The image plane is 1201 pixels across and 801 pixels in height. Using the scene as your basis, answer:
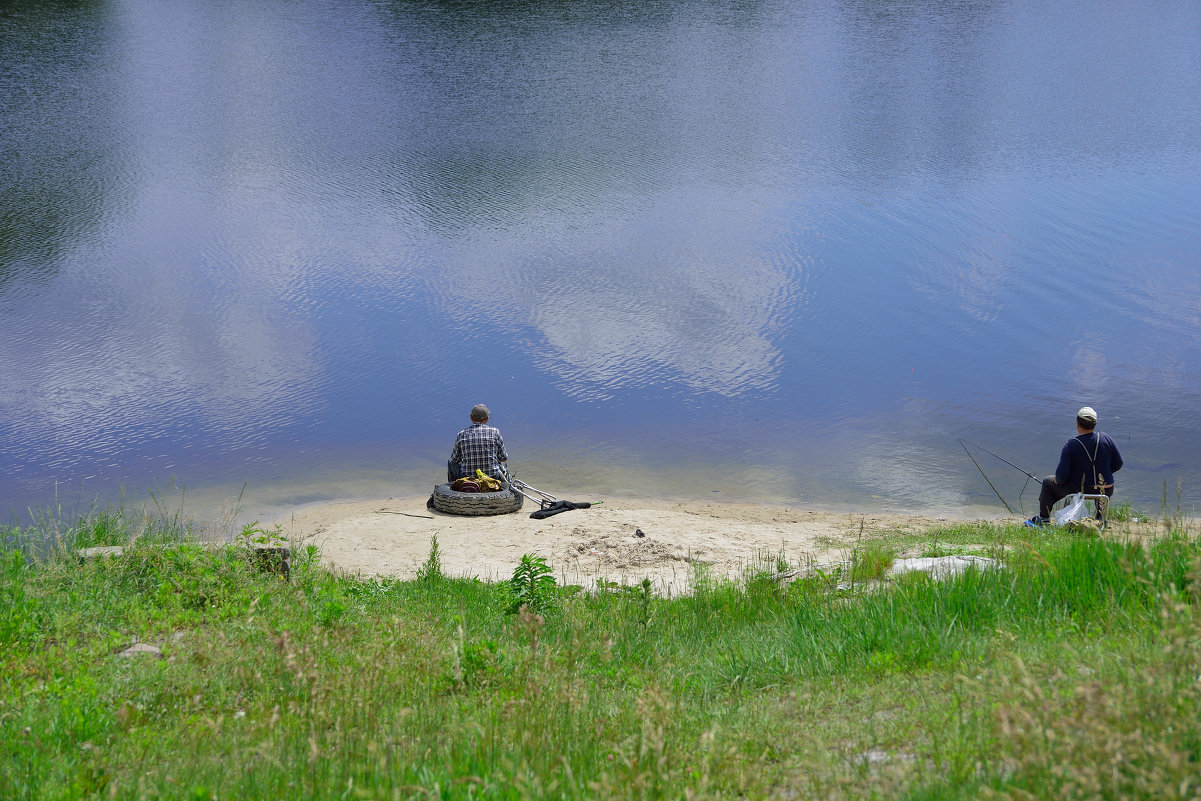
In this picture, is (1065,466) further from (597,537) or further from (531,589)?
(531,589)

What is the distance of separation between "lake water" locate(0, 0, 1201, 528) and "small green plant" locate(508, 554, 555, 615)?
8450mm

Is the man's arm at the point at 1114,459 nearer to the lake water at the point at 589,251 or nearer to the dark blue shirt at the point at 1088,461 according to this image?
the dark blue shirt at the point at 1088,461

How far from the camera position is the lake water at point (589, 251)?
17.4 metres

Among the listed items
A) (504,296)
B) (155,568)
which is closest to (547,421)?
(504,296)

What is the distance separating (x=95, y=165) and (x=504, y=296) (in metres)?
18.4

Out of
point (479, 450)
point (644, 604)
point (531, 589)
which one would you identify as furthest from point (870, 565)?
point (479, 450)

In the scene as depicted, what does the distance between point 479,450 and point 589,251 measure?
50.7ft

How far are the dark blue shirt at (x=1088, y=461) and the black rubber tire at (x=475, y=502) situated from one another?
7.53 m

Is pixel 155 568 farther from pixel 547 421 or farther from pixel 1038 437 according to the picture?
pixel 1038 437

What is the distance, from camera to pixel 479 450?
45.2 feet

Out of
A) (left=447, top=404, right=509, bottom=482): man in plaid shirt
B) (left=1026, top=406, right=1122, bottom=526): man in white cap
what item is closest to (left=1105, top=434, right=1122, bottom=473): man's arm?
(left=1026, top=406, right=1122, bottom=526): man in white cap

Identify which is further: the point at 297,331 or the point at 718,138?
the point at 718,138

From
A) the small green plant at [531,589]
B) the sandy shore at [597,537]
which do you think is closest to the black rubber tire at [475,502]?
the sandy shore at [597,537]

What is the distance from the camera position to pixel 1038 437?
17484 millimetres
